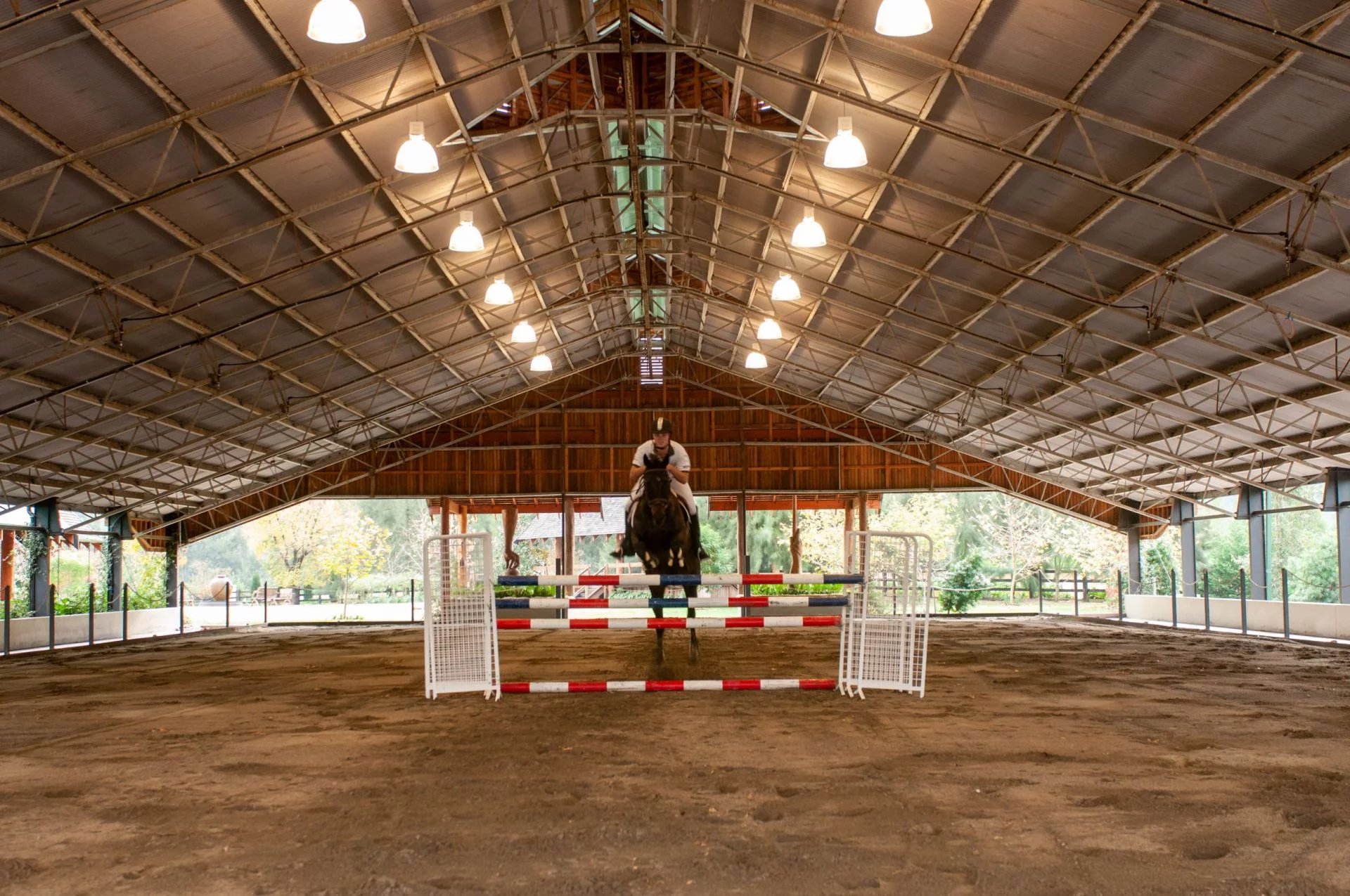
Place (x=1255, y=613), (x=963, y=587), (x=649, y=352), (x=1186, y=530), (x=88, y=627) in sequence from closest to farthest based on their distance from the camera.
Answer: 1. (x=1255, y=613)
2. (x=88, y=627)
3. (x=649, y=352)
4. (x=1186, y=530)
5. (x=963, y=587)

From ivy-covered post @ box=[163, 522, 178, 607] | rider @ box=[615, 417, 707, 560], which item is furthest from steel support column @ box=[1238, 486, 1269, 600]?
ivy-covered post @ box=[163, 522, 178, 607]

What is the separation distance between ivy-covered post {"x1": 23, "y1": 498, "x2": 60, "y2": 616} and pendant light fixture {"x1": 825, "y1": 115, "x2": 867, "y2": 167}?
2370 centimetres

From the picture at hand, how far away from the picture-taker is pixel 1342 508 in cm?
2255

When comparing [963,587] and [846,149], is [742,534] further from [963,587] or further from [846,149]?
[846,149]

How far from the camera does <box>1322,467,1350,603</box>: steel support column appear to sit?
22.3m

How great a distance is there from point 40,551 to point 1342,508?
31.1 meters

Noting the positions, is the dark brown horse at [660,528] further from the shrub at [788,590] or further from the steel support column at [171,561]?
the steel support column at [171,561]

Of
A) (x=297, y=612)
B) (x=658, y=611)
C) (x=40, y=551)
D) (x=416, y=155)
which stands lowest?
(x=297, y=612)

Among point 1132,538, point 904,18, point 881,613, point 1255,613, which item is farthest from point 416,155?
point 1132,538

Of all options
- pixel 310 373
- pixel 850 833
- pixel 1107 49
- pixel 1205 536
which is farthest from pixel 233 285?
pixel 1205 536

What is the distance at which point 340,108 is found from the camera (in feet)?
39.2

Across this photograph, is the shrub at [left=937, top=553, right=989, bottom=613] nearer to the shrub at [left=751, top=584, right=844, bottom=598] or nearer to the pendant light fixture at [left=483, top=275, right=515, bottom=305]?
the shrub at [left=751, top=584, right=844, bottom=598]

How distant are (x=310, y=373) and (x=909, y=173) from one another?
14258 mm

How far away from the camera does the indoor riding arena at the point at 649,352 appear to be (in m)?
5.09
